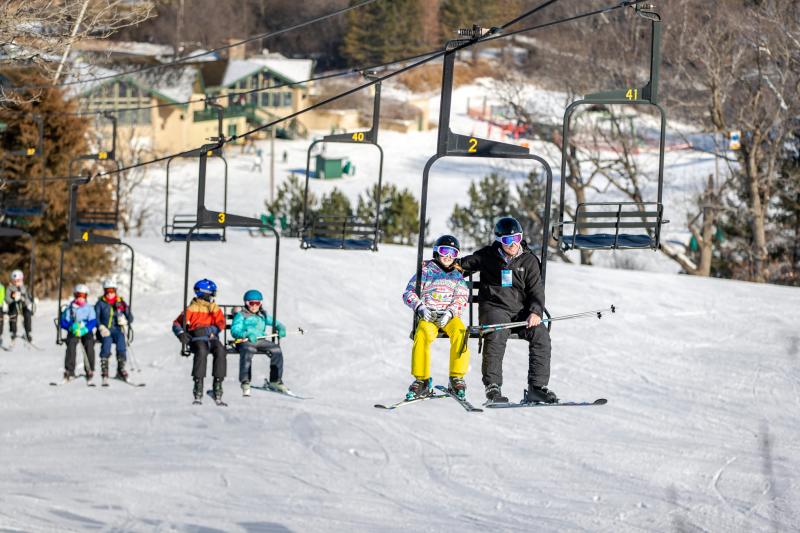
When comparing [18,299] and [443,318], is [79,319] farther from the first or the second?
[443,318]

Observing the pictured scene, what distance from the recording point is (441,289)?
1067 centimetres

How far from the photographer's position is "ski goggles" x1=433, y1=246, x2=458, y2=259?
10539mm

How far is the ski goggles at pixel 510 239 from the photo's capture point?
10.3 meters

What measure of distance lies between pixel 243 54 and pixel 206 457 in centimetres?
5782

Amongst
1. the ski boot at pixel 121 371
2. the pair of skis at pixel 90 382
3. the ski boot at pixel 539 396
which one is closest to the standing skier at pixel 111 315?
the ski boot at pixel 121 371

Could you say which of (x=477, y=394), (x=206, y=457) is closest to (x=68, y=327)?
(x=206, y=457)

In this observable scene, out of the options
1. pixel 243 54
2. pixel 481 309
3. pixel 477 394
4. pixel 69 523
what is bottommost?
pixel 69 523

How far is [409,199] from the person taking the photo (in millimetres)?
37781

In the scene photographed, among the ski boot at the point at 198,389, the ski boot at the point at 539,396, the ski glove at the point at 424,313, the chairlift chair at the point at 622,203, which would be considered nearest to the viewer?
the chairlift chair at the point at 622,203

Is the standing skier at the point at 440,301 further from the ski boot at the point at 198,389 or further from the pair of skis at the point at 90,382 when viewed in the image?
the pair of skis at the point at 90,382

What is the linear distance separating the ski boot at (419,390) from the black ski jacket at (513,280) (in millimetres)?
947

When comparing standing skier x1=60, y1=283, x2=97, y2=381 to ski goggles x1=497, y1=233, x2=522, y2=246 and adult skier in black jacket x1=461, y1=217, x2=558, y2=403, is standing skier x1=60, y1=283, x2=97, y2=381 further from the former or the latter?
ski goggles x1=497, y1=233, x2=522, y2=246

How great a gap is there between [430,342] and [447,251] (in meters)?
0.89

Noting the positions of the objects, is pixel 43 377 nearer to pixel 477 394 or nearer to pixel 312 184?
pixel 477 394
